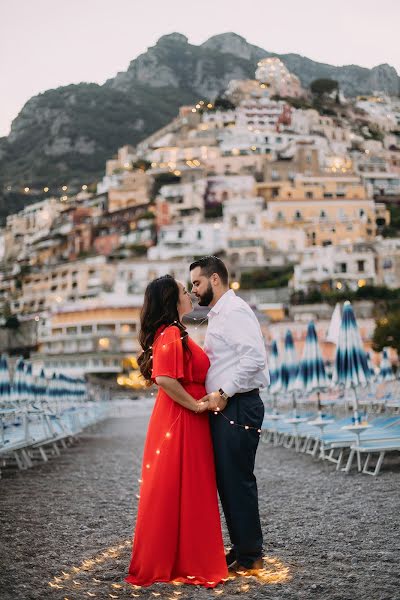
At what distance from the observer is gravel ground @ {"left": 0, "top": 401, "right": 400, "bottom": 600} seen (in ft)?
13.9

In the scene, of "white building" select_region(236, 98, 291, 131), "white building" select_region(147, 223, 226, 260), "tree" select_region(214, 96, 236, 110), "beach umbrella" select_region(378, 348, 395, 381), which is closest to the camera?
"beach umbrella" select_region(378, 348, 395, 381)

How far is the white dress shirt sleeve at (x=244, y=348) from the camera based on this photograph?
463 cm

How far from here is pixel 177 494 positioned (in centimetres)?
462

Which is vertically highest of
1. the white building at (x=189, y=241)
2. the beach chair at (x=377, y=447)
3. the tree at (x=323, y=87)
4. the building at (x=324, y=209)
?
the tree at (x=323, y=87)

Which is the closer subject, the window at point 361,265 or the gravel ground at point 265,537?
the gravel ground at point 265,537

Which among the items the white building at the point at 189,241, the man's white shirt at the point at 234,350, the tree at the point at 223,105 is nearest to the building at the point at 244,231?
the white building at the point at 189,241

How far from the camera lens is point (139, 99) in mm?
183000

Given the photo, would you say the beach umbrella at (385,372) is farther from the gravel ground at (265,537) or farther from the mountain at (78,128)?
the mountain at (78,128)

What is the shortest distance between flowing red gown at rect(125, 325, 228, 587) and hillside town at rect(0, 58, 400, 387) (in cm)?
5368

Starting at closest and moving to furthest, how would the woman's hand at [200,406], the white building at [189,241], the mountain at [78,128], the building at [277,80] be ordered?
the woman's hand at [200,406] < the white building at [189,241] < the building at [277,80] < the mountain at [78,128]

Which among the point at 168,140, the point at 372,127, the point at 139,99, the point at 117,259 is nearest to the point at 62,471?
the point at 117,259

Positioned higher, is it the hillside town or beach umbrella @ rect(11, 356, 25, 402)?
the hillside town

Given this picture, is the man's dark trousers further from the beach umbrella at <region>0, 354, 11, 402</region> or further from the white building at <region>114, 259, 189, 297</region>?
the white building at <region>114, 259, 189, 297</region>

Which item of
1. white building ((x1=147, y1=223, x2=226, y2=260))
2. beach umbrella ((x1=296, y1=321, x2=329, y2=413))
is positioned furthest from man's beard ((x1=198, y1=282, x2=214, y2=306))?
white building ((x1=147, y1=223, x2=226, y2=260))
